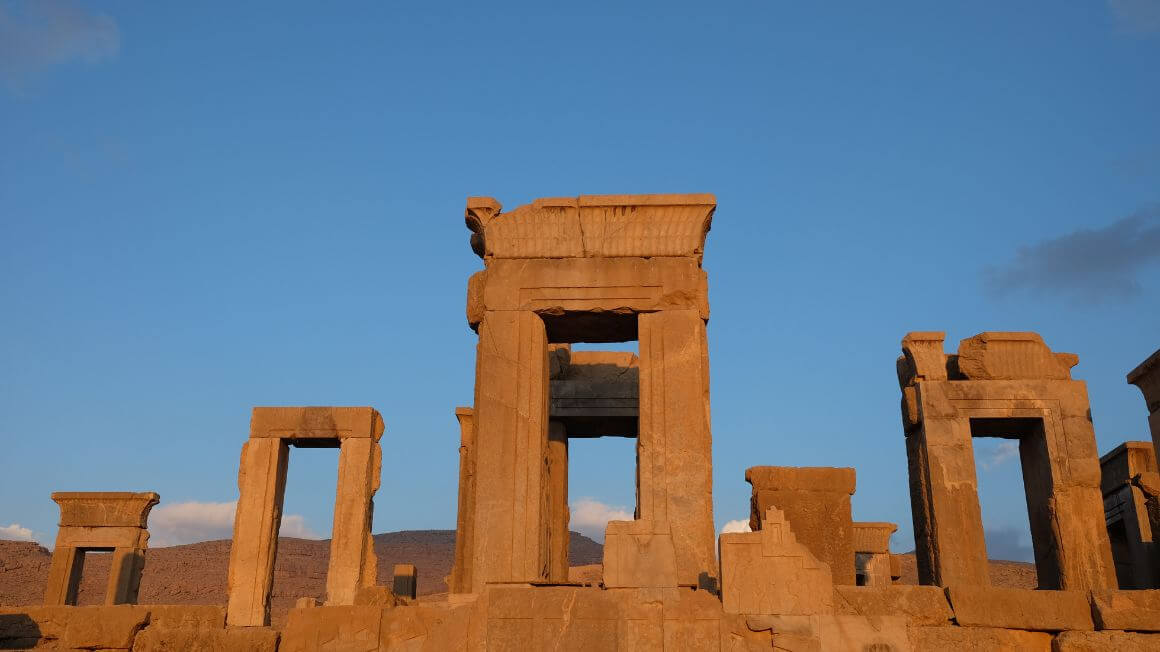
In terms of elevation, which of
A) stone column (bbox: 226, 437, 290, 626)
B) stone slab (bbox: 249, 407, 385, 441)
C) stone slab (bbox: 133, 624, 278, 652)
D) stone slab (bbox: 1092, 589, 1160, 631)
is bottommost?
stone slab (bbox: 133, 624, 278, 652)

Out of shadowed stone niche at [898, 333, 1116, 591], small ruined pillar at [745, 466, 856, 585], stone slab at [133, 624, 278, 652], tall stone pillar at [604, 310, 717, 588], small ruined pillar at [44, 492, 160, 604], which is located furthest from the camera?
small ruined pillar at [44, 492, 160, 604]

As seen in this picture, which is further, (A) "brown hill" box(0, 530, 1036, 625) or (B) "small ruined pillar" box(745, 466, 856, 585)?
(A) "brown hill" box(0, 530, 1036, 625)

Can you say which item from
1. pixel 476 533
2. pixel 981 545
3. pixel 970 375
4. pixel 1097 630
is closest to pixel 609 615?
pixel 476 533

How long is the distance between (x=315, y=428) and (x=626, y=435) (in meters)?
4.91

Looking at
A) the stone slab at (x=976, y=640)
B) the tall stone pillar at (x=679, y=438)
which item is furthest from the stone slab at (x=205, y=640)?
the stone slab at (x=976, y=640)

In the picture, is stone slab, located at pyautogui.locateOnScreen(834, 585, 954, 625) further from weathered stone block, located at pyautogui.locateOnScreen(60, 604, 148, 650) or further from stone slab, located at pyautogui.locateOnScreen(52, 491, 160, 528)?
stone slab, located at pyautogui.locateOnScreen(52, 491, 160, 528)

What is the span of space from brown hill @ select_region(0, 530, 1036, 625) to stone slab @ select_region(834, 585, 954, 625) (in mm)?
16718

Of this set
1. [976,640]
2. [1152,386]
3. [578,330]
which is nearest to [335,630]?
[578,330]

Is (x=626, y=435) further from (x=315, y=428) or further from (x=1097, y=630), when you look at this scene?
(x=1097, y=630)

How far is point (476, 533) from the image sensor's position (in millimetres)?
9711

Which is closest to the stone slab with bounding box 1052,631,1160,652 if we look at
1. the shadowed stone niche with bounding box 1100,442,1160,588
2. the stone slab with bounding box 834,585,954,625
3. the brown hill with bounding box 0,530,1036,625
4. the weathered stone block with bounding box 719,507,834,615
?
the stone slab with bounding box 834,585,954,625

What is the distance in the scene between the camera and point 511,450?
32.7ft

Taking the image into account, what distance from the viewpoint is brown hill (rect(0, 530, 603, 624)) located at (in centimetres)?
3022

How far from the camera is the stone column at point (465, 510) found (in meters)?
10.3
